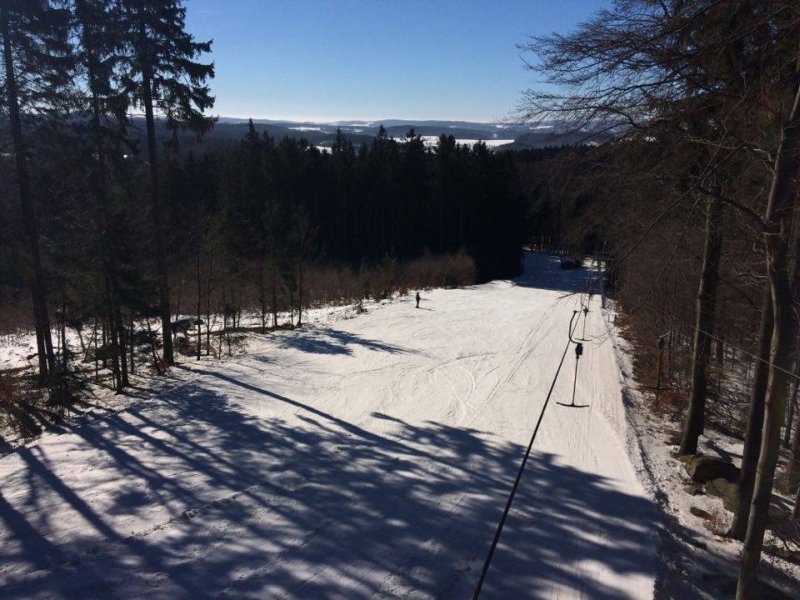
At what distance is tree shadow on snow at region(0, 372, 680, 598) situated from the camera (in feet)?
18.6

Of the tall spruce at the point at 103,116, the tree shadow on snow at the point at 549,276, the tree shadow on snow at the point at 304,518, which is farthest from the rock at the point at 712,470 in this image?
the tree shadow on snow at the point at 549,276

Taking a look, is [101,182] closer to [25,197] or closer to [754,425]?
[25,197]

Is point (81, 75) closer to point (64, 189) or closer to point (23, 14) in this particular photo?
point (23, 14)

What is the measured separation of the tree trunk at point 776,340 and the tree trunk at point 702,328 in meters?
3.82

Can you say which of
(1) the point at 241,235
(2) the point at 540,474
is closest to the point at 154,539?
(2) the point at 540,474

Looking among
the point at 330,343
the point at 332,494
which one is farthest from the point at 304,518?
the point at 330,343

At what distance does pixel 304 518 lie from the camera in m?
6.90

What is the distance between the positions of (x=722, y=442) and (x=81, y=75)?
57.1 feet

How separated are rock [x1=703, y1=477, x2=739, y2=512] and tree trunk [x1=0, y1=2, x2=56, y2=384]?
14.9 m

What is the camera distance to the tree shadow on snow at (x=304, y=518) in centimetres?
566

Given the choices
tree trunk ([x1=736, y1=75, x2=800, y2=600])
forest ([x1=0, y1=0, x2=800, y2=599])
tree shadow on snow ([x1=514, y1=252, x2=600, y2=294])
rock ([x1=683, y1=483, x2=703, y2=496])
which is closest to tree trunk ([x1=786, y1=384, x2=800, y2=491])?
forest ([x1=0, y1=0, x2=800, y2=599])

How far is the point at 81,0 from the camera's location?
12.6 m

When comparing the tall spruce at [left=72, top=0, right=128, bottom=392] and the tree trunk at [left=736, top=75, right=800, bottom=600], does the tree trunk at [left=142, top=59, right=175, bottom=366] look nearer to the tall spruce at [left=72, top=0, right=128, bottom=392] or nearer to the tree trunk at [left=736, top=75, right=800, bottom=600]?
the tall spruce at [left=72, top=0, right=128, bottom=392]

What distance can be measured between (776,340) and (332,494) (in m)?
5.91
